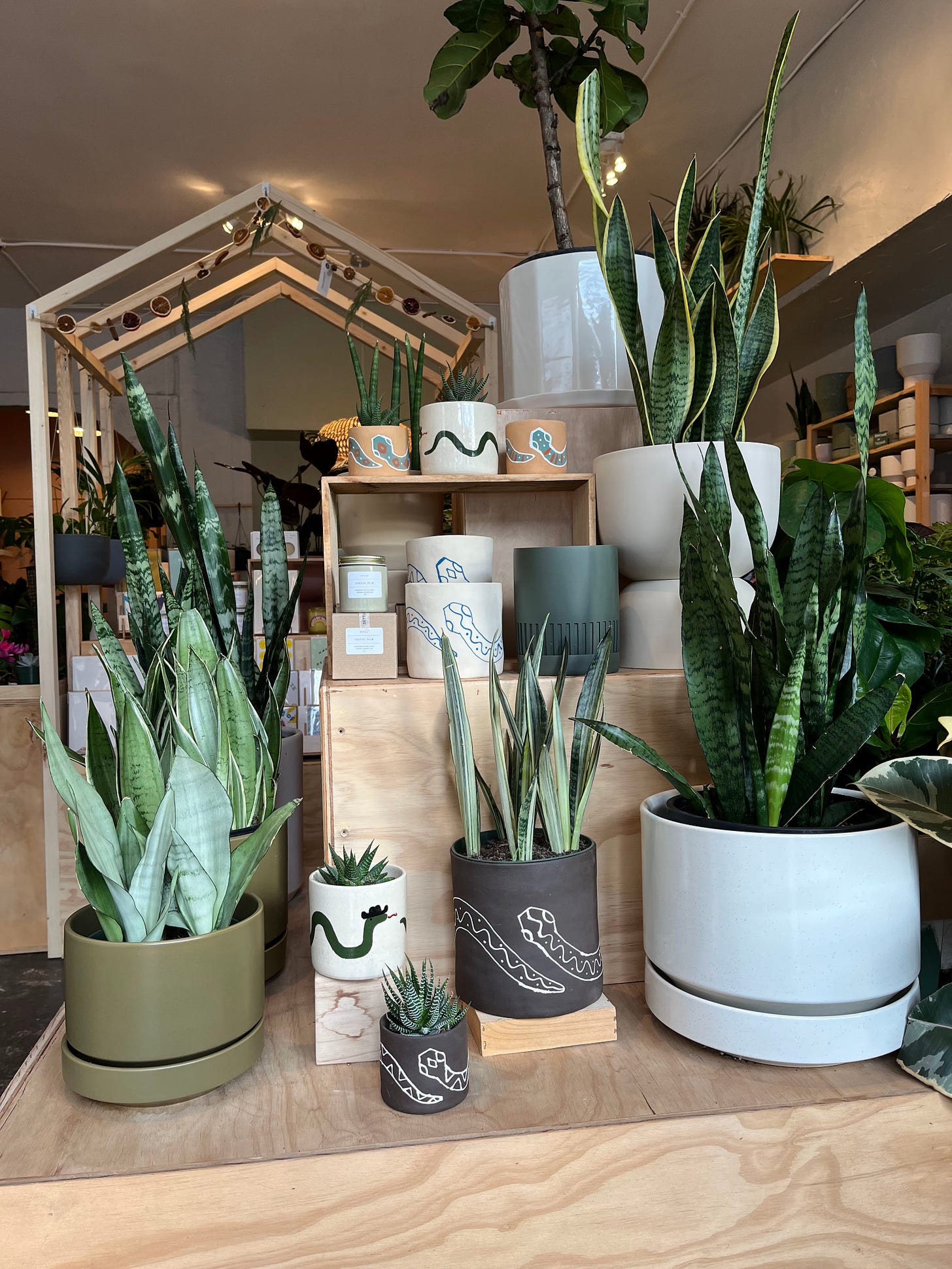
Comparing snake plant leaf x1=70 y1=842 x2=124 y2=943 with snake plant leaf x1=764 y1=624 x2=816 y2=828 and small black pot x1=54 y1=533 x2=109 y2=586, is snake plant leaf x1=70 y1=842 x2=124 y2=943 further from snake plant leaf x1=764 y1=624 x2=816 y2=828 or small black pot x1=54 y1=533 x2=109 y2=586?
small black pot x1=54 y1=533 x2=109 y2=586

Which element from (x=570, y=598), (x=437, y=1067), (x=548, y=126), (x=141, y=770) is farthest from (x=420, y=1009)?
(x=548, y=126)

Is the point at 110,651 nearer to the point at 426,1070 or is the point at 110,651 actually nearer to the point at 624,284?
the point at 426,1070

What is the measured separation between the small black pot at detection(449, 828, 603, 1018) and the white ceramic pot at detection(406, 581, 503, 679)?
189mm

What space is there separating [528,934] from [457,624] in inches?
11.3

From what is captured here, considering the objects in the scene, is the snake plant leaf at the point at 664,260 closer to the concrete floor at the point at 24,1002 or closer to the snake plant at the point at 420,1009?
the snake plant at the point at 420,1009

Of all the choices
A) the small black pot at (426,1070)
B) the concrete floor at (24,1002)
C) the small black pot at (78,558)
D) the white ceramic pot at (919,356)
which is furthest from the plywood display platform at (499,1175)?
the white ceramic pot at (919,356)

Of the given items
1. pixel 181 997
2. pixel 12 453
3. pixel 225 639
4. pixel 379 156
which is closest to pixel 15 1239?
pixel 181 997

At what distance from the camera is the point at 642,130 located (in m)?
3.62

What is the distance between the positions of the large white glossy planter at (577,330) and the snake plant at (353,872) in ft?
1.90

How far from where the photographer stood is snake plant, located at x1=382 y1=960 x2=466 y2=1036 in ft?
2.16

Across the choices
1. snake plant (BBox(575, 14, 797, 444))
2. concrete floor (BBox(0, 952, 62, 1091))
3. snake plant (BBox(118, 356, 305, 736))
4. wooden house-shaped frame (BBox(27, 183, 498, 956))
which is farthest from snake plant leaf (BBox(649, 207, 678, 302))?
concrete floor (BBox(0, 952, 62, 1091))

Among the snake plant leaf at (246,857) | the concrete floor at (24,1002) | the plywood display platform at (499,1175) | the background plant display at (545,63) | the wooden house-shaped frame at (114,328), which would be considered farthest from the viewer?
the wooden house-shaped frame at (114,328)

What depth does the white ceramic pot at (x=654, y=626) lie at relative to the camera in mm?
912

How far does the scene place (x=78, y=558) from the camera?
8.00 ft
